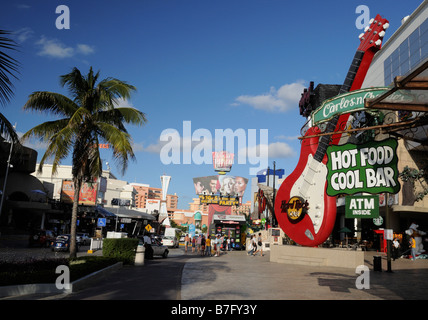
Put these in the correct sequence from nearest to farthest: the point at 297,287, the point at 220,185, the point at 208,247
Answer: the point at 297,287
the point at 208,247
the point at 220,185

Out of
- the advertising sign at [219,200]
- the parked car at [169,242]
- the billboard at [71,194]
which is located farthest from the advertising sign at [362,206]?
the advertising sign at [219,200]

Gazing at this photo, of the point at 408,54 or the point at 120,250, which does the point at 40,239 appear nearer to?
the point at 120,250

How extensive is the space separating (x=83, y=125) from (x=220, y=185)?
2331 inches

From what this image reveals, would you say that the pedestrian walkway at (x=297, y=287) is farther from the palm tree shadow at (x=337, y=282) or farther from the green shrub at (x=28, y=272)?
the green shrub at (x=28, y=272)

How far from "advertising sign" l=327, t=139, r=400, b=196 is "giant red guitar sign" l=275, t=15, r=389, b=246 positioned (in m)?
2.90

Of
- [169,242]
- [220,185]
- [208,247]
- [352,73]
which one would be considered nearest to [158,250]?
[208,247]

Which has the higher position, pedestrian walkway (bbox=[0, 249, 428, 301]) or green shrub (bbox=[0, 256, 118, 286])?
green shrub (bbox=[0, 256, 118, 286])

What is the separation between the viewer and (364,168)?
1345cm

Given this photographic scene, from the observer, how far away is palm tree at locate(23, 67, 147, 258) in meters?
15.9

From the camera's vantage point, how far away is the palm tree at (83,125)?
52.1 feet

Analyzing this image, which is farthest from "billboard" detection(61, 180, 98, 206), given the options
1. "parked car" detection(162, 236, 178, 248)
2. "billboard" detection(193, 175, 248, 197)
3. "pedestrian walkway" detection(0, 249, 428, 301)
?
"pedestrian walkway" detection(0, 249, 428, 301)

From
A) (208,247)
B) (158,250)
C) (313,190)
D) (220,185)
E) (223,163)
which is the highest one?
(223,163)

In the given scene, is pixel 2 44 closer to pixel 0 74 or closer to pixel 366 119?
pixel 0 74

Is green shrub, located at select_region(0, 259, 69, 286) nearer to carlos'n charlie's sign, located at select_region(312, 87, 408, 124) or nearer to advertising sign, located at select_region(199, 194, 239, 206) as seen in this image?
carlos'n charlie's sign, located at select_region(312, 87, 408, 124)
